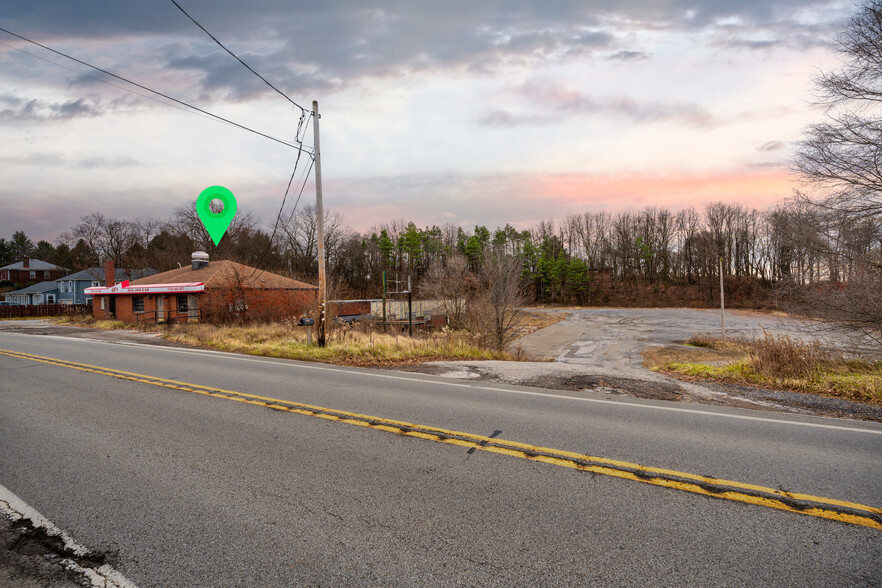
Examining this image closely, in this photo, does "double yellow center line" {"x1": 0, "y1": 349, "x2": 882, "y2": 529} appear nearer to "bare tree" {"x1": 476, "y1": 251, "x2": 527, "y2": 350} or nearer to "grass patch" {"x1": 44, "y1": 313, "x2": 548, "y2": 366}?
"grass patch" {"x1": 44, "y1": 313, "x2": 548, "y2": 366}

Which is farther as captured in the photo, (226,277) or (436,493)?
(226,277)

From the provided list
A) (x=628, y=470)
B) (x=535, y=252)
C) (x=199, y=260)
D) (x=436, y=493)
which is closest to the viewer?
(x=436, y=493)

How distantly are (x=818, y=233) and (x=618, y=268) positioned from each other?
243 feet

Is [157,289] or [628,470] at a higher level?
[157,289]

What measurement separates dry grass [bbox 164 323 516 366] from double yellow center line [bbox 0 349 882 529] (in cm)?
552

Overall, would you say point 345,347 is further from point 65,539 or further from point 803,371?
point 803,371

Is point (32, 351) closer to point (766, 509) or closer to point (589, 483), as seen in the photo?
point (589, 483)

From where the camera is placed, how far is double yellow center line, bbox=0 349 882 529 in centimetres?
342

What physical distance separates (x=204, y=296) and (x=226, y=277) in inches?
125

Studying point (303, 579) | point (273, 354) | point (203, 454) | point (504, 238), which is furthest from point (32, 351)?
point (504, 238)

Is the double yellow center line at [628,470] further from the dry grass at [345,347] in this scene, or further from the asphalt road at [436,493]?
the dry grass at [345,347]

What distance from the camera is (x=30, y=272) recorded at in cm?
8462

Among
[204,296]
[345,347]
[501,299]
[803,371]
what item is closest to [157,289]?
[204,296]

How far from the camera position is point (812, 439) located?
5.13 metres
